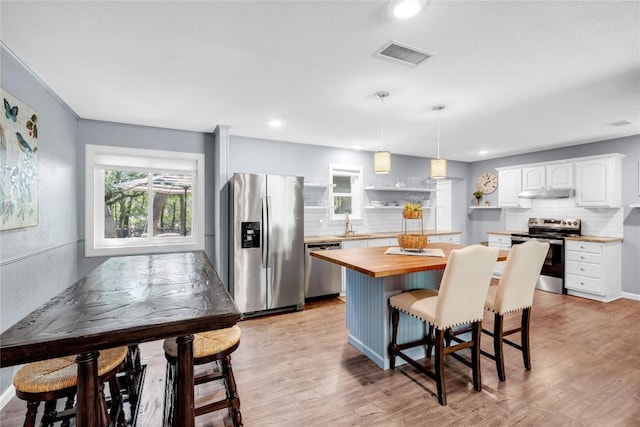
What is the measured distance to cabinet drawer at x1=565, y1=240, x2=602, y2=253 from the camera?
4.45m

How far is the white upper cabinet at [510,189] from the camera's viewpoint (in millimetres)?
5707

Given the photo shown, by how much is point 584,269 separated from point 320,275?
13.0ft

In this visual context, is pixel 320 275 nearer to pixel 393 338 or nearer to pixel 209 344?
pixel 393 338

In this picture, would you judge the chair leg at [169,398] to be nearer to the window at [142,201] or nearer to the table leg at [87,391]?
the table leg at [87,391]

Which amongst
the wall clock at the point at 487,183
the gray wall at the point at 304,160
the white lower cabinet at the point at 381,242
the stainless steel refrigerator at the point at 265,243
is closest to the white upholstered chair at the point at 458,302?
the stainless steel refrigerator at the point at 265,243

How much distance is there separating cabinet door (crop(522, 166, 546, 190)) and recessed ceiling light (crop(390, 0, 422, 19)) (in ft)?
16.4

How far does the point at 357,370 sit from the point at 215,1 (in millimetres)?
2767

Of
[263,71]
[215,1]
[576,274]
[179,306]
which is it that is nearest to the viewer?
[179,306]

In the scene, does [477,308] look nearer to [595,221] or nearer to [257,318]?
[257,318]

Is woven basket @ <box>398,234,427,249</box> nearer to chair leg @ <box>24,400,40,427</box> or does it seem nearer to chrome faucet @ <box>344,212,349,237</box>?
chrome faucet @ <box>344,212,349,237</box>

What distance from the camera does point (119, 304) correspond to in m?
1.41

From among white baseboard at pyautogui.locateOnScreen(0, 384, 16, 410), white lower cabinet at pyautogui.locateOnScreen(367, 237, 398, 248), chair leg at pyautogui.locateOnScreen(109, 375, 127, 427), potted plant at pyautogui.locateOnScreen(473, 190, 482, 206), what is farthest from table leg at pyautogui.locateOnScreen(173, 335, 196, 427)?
potted plant at pyautogui.locateOnScreen(473, 190, 482, 206)

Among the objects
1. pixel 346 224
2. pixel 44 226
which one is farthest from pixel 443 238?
pixel 44 226

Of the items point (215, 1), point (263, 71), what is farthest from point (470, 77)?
point (215, 1)
